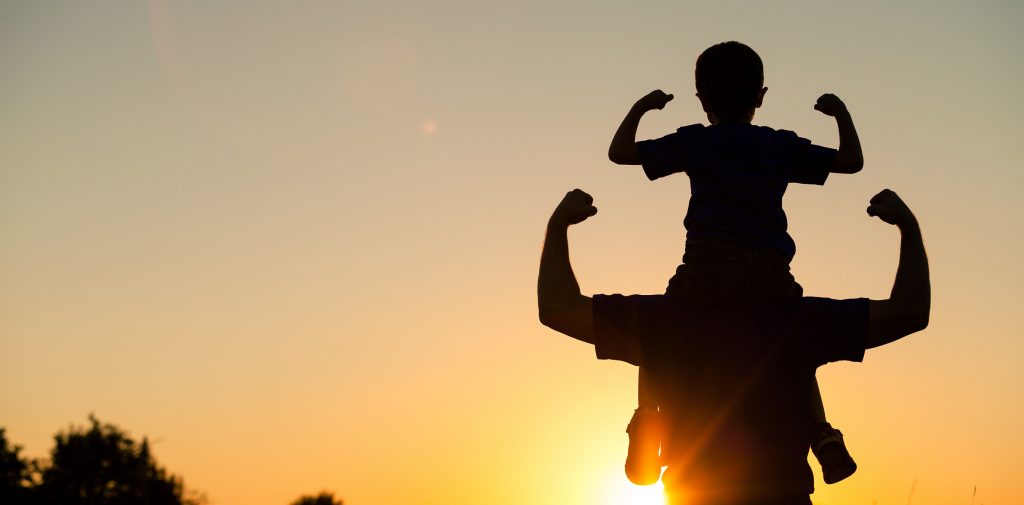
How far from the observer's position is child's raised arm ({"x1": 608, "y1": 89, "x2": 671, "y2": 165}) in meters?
4.58

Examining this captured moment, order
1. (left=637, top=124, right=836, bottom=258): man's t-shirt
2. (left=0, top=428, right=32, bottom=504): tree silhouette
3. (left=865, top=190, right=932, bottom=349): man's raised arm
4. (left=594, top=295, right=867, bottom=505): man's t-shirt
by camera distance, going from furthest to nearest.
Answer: (left=0, top=428, right=32, bottom=504): tree silhouette
(left=637, top=124, right=836, bottom=258): man's t-shirt
(left=865, top=190, right=932, bottom=349): man's raised arm
(left=594, top=295, right=867, bottom=505): man's t-shirt

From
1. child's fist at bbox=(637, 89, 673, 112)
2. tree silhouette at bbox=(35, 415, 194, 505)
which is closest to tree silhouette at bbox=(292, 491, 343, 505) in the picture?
tree silhouette at bbox=(35, 415, 194, 505)

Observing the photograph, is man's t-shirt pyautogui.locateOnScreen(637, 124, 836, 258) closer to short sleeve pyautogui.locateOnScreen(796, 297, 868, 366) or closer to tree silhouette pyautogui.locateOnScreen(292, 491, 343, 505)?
short sleeve pyautogui.locateOnScreen(796, 297, 868, 366)

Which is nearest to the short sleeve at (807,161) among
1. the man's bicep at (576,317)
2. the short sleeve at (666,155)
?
the short sleeve at (666,155)

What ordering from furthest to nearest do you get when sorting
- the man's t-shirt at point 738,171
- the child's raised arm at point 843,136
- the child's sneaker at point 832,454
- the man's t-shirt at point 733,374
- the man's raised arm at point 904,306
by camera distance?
the child's raised arm at point 843,136 → the man's t-shirt at point 738,171 → the child's sneaker at point 832,454 → the man's raised arm at point 904,306 → the man's t-shirt at point 733,374

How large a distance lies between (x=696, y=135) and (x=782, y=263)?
2.61 ft

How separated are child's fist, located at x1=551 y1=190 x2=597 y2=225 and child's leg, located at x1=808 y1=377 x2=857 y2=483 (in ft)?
3.93

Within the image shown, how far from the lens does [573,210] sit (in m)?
4.16

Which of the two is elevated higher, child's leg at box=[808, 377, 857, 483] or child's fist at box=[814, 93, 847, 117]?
child's fist at box=[814, 93, 847, 117]

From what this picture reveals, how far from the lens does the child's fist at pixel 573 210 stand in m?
4.15

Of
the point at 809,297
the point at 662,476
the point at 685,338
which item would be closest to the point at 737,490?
the point at 662,476

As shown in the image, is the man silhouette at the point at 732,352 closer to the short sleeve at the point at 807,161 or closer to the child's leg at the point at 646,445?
the child's leg at the point at 646,445

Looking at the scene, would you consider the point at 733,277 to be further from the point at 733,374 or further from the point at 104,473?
the point at 104,473

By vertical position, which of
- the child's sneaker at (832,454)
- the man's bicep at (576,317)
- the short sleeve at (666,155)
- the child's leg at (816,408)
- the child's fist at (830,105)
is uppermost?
the child's fist at (830,105)
